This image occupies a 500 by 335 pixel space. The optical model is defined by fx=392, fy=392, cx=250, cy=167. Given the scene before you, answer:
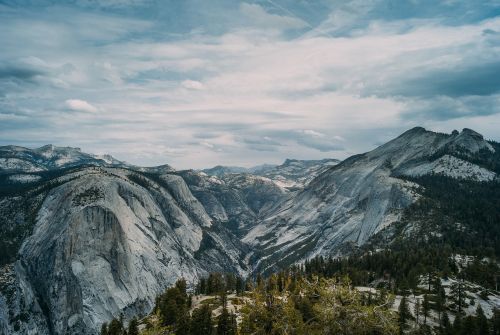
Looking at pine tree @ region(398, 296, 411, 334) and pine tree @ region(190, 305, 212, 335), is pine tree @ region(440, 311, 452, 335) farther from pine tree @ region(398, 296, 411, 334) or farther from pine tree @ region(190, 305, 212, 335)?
pine tree @ region(190, 305, 212, 335)

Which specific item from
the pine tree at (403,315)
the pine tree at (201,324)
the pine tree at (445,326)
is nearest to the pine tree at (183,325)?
the pine tree at (201,324)

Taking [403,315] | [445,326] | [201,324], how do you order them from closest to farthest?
[201,324] < [403,315] < [445,326]

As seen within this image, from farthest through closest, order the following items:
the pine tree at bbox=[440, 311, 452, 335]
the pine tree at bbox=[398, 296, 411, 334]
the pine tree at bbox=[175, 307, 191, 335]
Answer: the pine tree at bbox=[398, 296, 411, 334] < the pine tree at bbox=[440, 311, 452, 335] < the pine tree at bbox=[175, 307, 191, 335]

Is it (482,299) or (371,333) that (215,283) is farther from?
(371,333)

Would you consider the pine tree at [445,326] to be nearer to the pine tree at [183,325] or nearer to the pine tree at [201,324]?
the pine tree at [201,324]

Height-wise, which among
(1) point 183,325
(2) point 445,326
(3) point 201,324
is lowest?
(1) point 183,325

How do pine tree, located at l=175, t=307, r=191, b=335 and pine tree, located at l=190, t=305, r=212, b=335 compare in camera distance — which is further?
pine tree, located at l=175, t=307, r=191, b=335

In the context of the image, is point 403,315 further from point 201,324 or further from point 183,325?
point 183,325

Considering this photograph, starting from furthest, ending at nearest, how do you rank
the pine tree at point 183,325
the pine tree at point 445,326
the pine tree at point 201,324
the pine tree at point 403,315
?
the pine tree at point 403,315 → the pine tree at point 445,326 → the pine tree at point 183,325 → the pine tree at point 201,324

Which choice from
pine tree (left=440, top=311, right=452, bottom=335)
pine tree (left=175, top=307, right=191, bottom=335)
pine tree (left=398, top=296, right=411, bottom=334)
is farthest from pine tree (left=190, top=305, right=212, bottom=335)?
pine tree (left=440, top=311, right=452, bottom=335)

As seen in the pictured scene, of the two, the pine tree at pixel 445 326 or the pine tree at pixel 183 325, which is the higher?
the pine tree at pixel 445 326

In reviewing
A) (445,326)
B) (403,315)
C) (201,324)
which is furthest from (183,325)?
(445,326)

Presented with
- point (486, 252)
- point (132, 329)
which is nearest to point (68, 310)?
point (132, 329)

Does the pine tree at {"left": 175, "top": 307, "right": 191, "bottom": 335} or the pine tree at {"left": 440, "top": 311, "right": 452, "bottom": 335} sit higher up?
the pine tree at {"left": 440, "top": 311, "right": 452, "bottom": 335}
